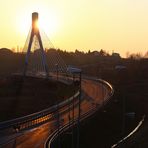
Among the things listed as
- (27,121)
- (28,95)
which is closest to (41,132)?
(27,121)

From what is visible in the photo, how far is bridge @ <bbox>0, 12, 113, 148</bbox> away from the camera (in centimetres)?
4850

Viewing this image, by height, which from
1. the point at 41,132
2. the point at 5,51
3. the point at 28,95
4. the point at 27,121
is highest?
the point at 27,121

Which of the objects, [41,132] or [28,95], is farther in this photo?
[28,95]

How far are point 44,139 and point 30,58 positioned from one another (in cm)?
5549

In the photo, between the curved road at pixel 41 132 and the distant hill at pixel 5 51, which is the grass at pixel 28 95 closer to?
the curved road at pixel 41 132

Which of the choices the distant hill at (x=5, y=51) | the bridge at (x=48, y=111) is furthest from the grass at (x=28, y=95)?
the distant hill at (x=5, y=51)

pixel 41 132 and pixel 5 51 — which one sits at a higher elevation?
pixel 41 132

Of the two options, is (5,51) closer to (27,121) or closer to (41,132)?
(27,121)

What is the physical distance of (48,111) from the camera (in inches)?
2682

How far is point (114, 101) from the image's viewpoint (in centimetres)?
8200

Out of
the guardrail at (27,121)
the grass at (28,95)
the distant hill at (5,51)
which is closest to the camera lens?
the guardrail at (27,121)

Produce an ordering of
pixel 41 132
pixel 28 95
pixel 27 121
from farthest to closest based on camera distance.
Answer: pixel 28 95, pixel 27 121, pixel 41 132

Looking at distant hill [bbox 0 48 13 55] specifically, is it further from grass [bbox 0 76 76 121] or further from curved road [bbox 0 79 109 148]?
curved road [bbox 0 79 109 148]

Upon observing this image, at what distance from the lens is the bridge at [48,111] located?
48500 mm
